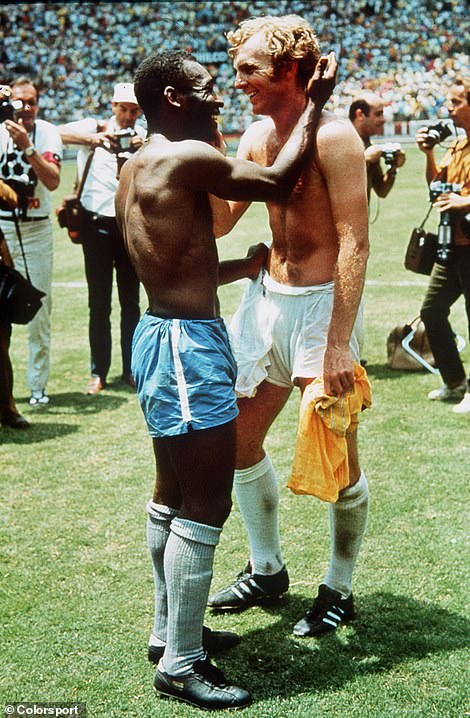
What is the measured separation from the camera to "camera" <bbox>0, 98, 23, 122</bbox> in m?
6.09

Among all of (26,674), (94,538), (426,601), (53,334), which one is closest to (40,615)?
(26,674)

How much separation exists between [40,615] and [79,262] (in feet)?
33.1

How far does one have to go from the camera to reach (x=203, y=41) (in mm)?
35625

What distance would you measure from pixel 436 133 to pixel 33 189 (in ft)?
10.1

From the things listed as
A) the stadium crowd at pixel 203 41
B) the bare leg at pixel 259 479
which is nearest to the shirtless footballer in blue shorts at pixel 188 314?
the bare leg at pixel 259 479

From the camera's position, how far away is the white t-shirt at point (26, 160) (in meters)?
6.97

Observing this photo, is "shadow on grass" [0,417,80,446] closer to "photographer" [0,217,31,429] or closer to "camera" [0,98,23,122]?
"photographer" [0,217,31,429]

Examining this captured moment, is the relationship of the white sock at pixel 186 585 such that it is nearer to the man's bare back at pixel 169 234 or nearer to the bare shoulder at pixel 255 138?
the man's bare back at pixel 169 234

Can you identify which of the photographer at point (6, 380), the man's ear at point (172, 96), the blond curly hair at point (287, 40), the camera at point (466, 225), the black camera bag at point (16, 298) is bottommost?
the photographer at point (6, 380)

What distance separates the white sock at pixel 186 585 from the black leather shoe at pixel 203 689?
3 centimetres

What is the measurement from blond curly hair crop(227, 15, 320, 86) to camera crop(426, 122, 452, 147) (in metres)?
3.37

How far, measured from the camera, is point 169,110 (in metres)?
3.15

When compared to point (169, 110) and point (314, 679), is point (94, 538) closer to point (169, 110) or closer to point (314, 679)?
point (314, 679)

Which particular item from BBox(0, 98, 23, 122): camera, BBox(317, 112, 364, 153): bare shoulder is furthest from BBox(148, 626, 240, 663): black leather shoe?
BBox(0, 98, 23, 122): camera
